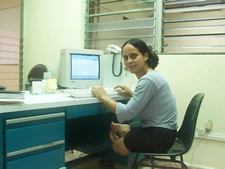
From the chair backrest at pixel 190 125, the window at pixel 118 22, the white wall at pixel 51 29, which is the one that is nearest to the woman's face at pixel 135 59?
the chair backrest at pixel 190 125

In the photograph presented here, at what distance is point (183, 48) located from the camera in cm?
244

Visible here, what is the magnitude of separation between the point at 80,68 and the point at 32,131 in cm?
93

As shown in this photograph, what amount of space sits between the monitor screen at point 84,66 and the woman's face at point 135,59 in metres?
0.56

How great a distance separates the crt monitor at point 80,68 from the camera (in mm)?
2025

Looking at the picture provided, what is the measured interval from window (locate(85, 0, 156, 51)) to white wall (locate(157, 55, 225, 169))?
42 centimetres

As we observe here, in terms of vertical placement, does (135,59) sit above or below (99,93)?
above

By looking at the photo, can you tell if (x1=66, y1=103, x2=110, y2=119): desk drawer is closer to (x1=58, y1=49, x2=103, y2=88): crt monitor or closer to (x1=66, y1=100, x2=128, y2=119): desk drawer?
(x1=66, y1=100, x2=128, y2=119): desk drawer

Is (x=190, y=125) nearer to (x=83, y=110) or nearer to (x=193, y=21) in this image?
(x=83, y=110)

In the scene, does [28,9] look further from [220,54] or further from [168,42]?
[220,54]

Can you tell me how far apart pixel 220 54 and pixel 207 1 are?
1.86 ft

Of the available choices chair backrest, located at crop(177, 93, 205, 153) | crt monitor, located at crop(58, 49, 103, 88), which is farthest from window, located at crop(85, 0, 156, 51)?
chair backrest, located at crop(177, 93, 205, 153)

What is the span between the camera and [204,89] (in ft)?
7.39

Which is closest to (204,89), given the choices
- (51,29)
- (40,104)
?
(40,104)

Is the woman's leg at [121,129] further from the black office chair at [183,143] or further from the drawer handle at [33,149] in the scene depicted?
the drawer handle at [33,149]
